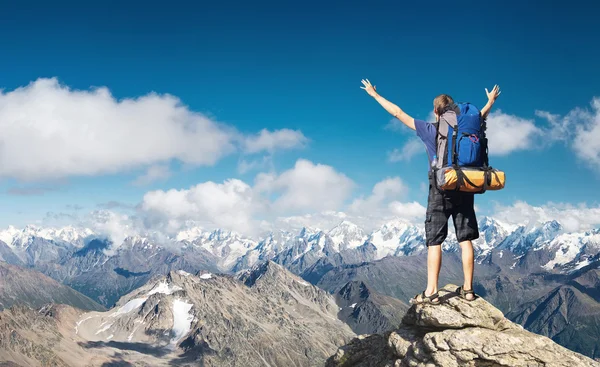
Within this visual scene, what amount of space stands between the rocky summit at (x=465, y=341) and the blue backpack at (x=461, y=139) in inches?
208

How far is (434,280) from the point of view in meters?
14.6

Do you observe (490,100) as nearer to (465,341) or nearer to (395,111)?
(395,111)

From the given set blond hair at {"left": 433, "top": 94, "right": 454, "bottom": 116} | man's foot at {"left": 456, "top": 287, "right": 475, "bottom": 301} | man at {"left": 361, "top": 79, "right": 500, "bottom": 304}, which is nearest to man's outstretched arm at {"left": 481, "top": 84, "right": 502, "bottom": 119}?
man at {"left": 361, "top": 79, "right": 500, "bottom": 304}

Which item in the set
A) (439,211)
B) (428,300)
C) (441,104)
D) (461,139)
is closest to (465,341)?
(428,300)

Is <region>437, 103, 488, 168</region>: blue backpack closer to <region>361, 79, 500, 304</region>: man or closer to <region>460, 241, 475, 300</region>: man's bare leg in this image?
<region>361, 79, 500, 304</region>: man

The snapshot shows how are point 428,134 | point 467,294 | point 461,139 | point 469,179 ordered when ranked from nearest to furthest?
point 469,179 < point 461,139 < point 428,134 < point 467,294

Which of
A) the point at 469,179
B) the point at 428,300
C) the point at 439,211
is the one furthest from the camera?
the point at 428,300

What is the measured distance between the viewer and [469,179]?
41.8 ft

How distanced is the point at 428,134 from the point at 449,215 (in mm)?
2939

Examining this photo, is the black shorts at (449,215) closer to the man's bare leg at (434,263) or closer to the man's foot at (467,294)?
the man's bare leg at (434,263)

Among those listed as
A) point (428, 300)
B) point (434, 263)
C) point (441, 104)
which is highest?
point (441, 104)

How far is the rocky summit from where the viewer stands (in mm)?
12844

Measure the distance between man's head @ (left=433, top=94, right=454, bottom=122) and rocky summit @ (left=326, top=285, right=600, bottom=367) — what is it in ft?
21.8

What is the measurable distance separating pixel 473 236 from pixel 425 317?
3.39 meters
